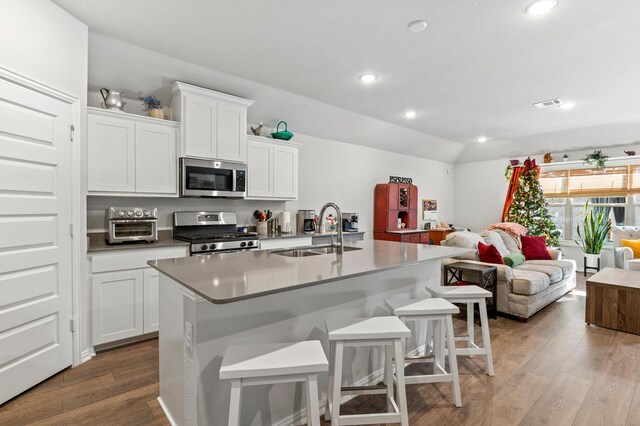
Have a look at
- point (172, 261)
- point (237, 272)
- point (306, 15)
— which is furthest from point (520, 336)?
point (306, 15)

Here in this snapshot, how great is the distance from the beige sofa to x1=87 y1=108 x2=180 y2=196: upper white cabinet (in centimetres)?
349

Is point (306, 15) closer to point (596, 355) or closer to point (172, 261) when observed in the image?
point (172, 261)

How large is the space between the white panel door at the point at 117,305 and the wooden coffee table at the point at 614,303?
4.63 m

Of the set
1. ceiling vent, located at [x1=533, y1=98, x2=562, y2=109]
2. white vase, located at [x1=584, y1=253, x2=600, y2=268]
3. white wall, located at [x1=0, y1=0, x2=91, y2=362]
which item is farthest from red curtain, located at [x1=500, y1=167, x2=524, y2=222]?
white wall, located at [x1=0, y1=0, x2=91, y2=362]

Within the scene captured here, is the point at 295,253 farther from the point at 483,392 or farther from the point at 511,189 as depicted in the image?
the point at 511,189

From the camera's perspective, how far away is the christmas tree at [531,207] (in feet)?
21.1

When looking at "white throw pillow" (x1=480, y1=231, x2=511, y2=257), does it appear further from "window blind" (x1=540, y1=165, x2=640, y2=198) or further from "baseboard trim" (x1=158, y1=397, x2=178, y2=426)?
"baseboard trim" (x1=158, y1=397, x2=178, y2=426)

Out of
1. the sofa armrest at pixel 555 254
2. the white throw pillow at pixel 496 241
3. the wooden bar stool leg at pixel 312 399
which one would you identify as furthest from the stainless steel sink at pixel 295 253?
the sofa armrest at pixel 555 254

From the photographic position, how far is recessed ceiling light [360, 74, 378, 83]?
3.62 m

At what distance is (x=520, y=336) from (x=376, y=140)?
12.9 feet

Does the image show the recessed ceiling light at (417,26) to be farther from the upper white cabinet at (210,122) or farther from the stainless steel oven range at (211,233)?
the stainless steel oven range at (211,233)

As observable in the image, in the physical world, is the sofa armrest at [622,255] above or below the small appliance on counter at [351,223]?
below

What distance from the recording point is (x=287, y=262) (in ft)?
6.85

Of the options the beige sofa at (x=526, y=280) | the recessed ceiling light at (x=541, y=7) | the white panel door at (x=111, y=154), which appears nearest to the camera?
the recessed ceiling light at (x=541, y=7)
